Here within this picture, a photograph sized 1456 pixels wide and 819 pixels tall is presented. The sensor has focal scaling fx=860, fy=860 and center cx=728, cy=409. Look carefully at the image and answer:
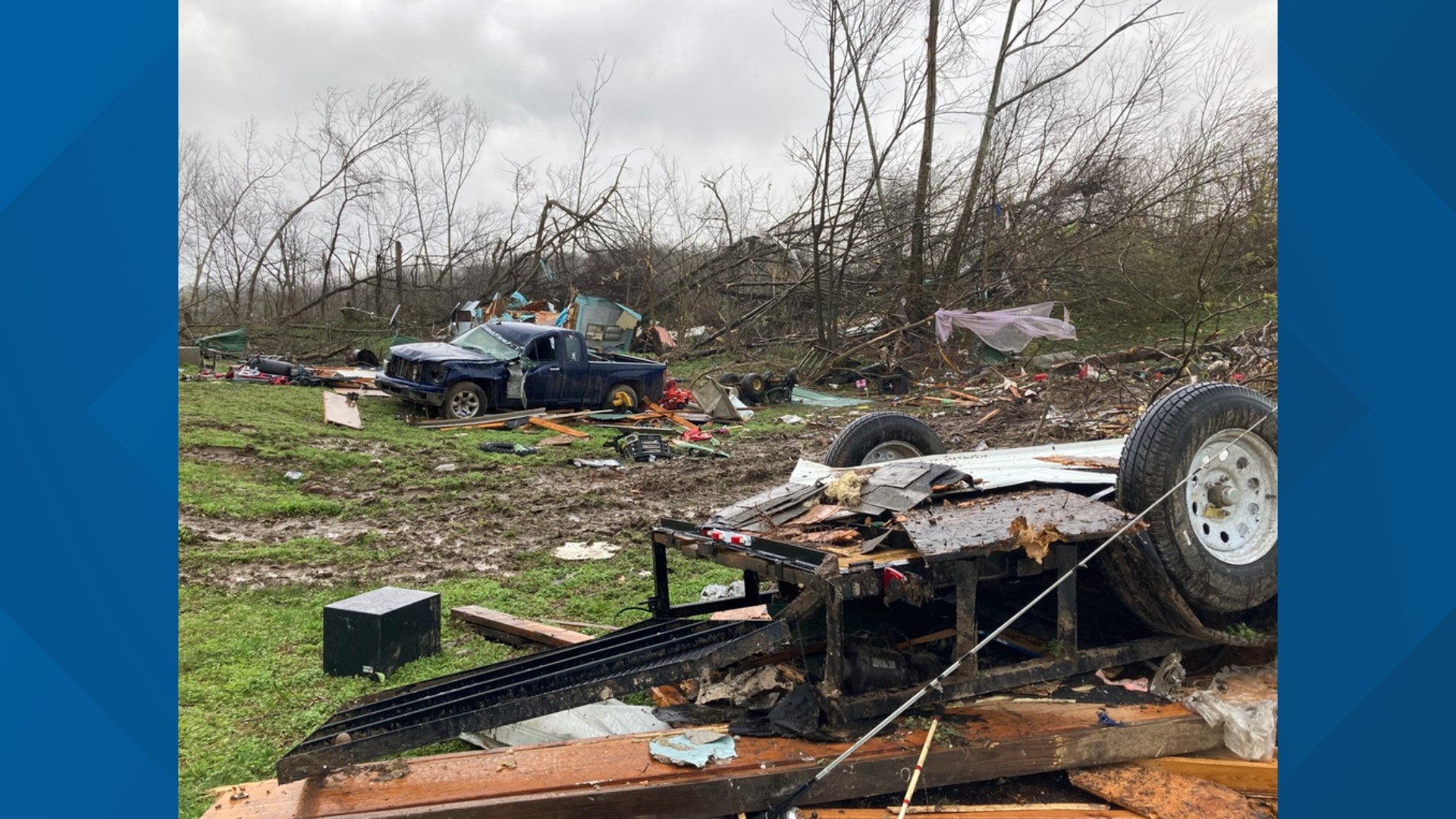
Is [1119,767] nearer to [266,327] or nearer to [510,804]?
[510,804]

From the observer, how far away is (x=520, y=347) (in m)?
15.6

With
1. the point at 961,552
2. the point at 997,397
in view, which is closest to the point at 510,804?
the point at 961,552

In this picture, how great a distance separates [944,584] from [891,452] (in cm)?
220

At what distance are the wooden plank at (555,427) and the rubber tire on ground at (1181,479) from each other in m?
10.9

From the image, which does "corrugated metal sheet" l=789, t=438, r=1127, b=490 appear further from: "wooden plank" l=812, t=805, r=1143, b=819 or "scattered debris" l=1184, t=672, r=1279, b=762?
"wooden plank" l=812, t=805, r=1143, b=819

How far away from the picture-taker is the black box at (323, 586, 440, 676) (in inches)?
187

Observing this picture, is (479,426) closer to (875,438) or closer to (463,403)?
(463,403)

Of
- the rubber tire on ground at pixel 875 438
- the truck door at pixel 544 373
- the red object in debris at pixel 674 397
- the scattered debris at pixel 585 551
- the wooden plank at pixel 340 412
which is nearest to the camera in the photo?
the rubber tire on ground at pixel 875 438

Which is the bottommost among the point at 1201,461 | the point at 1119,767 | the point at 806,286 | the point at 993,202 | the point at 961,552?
the point at 1119,767

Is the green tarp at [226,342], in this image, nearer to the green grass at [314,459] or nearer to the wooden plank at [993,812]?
the green grass at [314,459]

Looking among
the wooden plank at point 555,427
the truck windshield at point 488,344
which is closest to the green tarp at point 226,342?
the truck windshield at point 488,344

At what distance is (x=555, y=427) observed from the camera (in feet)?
→ 47.2

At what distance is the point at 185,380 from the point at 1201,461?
677 inches

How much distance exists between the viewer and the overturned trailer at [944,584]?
3383 millimetres
